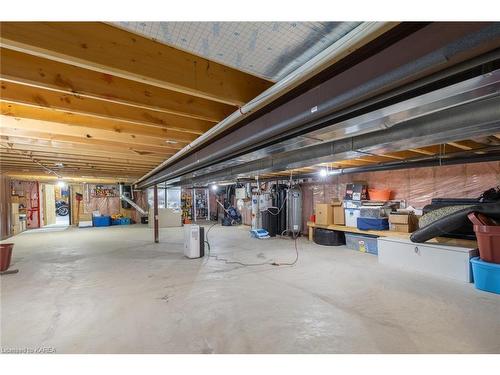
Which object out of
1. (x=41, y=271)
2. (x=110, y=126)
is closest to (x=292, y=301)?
(x=110, y=126)

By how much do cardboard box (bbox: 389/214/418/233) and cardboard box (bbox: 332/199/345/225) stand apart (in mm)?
1177

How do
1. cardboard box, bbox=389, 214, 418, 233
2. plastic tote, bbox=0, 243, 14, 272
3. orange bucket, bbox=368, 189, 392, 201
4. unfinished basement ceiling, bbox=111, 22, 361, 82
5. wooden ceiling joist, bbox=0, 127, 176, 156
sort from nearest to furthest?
unfinished basement ceiling, bbox=111, 22, 361, 82 → wooden ceiling joist, bbox=0, 127, 176, 156 → plastic tote, bbox=0, 243, 14, 272 → cardboard box, bbox=389, 214, 418, 233 → orange bucket, bbox=368, 189, 392, 201

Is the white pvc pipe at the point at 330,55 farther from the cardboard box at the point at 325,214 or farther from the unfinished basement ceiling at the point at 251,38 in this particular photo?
the cardboard box at the point at 325,214

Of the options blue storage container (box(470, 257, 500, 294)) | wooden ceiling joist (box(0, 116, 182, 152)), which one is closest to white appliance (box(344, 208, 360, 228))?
blue storage container (box(470, 257, 500, 294))

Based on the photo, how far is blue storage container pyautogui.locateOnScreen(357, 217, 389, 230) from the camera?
15.0ft

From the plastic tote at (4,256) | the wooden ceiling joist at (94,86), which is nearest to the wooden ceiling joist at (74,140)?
the wooden ceiling joist at (94,86)

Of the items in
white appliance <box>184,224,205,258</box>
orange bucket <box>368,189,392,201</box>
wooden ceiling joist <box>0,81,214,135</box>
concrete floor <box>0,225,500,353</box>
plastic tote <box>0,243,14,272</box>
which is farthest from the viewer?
orange bucket <box>368,189,392,201</box>

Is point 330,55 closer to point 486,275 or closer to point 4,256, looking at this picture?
point 486,275

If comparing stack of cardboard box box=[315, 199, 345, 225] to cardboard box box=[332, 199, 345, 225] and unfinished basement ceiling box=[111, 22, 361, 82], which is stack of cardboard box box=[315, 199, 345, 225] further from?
unfinished basement ceiling box=[111, 22, 361, 82]

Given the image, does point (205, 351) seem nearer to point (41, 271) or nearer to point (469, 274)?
point (469, 274)

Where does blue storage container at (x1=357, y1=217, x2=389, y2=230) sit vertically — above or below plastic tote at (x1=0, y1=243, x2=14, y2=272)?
above

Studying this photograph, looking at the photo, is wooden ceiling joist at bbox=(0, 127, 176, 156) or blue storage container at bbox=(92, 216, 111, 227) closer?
wooden ceiling joist at bbox=(0, 127, 176, 156)
